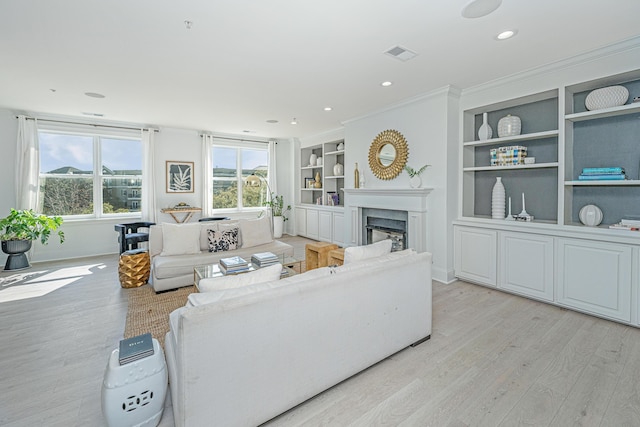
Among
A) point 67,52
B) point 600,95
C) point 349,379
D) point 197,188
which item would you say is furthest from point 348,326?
point 197,188

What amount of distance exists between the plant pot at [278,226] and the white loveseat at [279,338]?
5570mm

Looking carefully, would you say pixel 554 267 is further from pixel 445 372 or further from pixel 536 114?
pixel 445 372

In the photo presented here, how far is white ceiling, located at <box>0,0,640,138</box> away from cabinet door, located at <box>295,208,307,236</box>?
141 inches

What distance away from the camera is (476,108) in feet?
12.8

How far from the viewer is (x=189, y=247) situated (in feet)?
13.2

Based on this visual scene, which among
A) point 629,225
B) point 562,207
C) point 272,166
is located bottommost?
point 629,225

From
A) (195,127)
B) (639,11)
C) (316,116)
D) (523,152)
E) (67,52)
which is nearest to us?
(639,11)

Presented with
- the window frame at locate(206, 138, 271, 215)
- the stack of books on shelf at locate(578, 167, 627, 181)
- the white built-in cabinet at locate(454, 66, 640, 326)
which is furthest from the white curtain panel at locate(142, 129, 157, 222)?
the stack of books on shelf at locate(578, 167, 627, 181)

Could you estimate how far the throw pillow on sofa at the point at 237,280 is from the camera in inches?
65.9

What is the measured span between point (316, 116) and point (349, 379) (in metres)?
4.48

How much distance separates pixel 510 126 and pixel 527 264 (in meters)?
1.70

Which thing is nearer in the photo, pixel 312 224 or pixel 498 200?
pixel 498 200

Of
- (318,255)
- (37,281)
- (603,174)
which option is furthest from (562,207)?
(37,281)

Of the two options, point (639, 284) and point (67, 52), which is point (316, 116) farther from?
point (639, 284)
